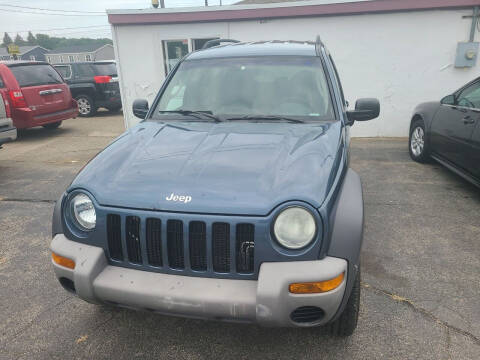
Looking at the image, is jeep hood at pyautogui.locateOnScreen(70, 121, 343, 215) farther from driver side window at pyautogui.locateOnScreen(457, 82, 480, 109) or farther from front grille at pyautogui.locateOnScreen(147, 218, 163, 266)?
driver side window at pyautogui.locateOnScreen(457, 82, 480, 109)

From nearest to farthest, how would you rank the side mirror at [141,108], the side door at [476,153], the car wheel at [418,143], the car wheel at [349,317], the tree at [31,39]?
1. the car wheel at [349,317]
2. the side mirror at [141,108]
3. the side door at [476,153]
4. the car wheel at [418,143]
5. the tree at [31,39]

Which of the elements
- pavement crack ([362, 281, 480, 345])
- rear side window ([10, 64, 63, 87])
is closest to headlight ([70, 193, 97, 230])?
pavement crack ([362, 281, 480, 345])

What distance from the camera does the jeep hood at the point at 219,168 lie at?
1.99m

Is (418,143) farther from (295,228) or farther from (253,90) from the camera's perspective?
(295,228)

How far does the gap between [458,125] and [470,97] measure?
40 cm

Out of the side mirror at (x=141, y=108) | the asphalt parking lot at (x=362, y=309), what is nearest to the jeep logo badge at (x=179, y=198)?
the asphalt parking lot at (x=362, y=309)

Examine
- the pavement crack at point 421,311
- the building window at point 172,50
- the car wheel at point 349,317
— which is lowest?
the pavement crack at point 421,311

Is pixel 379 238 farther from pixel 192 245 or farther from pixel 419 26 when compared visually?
pixel 419 26

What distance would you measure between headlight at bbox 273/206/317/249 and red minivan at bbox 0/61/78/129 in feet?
28.0

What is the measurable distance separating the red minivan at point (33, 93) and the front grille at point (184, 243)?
7.91 meters

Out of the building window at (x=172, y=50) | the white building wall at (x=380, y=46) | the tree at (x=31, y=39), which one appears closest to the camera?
the white building wall at (x=380, y=46)

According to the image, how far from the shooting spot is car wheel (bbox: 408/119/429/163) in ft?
20.7

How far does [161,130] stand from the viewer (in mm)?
2912

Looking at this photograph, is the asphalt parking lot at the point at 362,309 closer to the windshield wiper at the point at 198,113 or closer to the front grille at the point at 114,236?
the front grille at the point at 114,236
